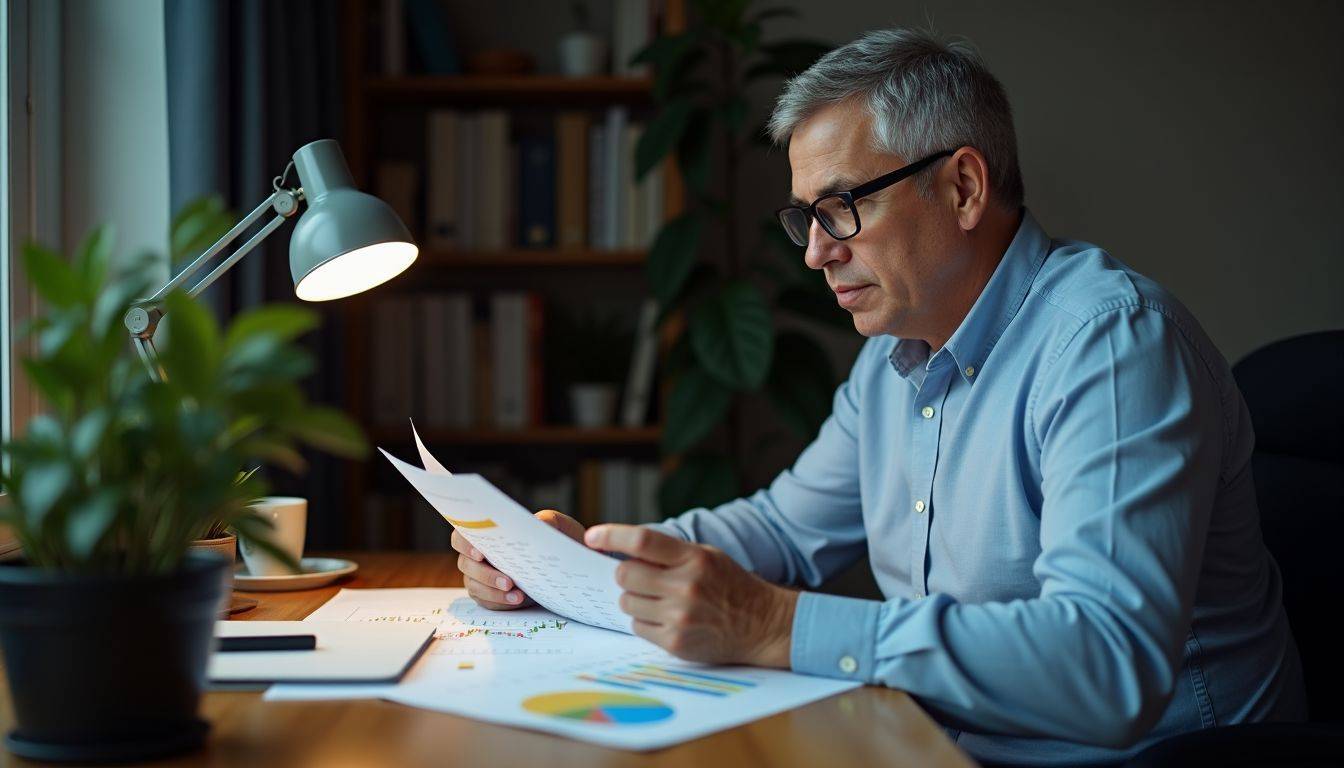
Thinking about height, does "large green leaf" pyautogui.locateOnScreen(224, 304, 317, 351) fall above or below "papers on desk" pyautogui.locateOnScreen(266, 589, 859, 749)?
above

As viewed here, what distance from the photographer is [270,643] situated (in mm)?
946

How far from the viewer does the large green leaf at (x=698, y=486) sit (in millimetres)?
2496

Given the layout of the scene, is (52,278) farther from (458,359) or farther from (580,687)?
(458,359)

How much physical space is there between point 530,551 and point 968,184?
651 millimetres

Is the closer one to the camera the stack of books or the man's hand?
the man's hand

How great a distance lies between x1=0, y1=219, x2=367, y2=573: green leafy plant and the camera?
0.63 m

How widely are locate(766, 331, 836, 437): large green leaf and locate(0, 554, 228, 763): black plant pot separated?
185cm

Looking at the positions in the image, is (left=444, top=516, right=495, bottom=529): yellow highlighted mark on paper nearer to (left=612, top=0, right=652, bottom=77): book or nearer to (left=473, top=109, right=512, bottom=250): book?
(left=473, top=109, right=512, bottom=250): book

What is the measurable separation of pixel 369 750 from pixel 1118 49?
2.83 m

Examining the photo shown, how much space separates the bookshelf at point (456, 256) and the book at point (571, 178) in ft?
0.12

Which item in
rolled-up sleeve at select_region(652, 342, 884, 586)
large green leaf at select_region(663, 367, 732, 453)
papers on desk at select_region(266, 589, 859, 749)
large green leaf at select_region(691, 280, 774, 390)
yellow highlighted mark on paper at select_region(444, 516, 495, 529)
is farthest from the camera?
large green leaf at select_region(663, 367, 732, 453)

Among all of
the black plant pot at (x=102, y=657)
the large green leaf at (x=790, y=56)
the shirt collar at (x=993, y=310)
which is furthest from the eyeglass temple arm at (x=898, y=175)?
the large green leaf at (x=790, y=56)

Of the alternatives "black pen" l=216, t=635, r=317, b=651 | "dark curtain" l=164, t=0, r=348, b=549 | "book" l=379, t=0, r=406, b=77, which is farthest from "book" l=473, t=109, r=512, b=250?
"black pen" l=216, t=635, r=317, b=651

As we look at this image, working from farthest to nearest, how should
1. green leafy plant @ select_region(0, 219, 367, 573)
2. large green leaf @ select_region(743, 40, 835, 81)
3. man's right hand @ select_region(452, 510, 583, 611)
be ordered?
large green leaf @ select_region(743, 40, 835, 81) → man's right hand @ select_region(452, 510, 583, 611) → green leafy plant @ select_region(0, 219, 367, 573)
